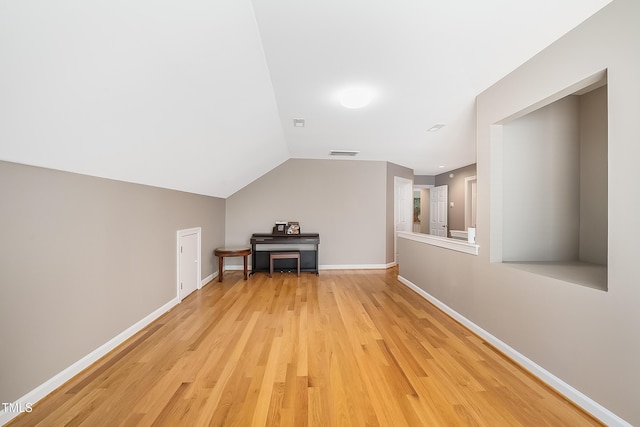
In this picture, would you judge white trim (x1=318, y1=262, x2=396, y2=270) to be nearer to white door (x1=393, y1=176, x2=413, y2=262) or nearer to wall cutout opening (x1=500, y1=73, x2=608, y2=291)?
white door (x1=393, y1=176, x2=413, y2=262)

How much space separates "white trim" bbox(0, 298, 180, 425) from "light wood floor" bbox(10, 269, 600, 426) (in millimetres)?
48

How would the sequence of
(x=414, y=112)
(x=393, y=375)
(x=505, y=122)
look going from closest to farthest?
(x=393, y=375) → (x=505, y=122) → (x=414, y=112)

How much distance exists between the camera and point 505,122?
A: 8.14ft

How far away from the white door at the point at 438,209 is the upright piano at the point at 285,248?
4.00m

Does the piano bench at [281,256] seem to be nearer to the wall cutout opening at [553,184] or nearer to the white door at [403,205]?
the white door at [403,205]

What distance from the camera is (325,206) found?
564 centimetres

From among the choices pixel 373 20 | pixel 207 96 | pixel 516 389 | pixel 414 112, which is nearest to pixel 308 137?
pixel 414 112

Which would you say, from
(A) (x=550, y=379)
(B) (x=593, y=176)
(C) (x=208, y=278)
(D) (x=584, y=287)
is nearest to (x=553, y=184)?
(B) (x=593, y=176)

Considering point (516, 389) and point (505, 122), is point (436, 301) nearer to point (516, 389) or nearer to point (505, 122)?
point (516, 389)

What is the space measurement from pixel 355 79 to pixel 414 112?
1.10m

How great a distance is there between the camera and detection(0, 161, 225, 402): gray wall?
1.49 metres

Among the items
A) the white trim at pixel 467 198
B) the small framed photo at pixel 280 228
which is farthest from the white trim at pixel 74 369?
the white trim at pixel 467 198

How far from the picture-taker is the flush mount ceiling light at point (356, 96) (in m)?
2.67

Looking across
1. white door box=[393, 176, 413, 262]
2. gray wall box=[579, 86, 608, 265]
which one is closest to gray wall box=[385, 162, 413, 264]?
white door box=[393, 176, 413, 262]
